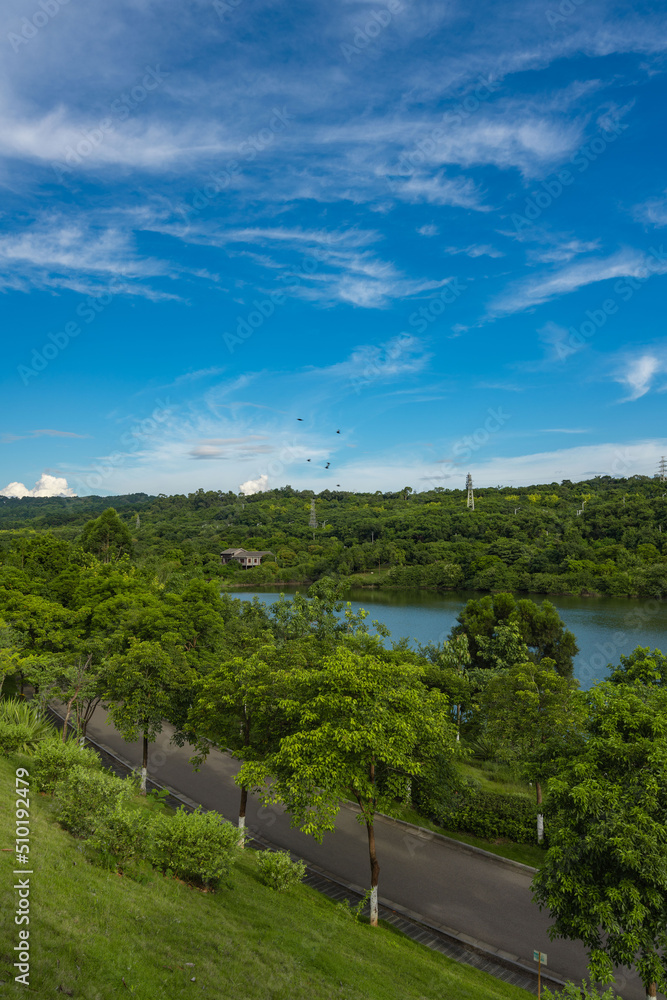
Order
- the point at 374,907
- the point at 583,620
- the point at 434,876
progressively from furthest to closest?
1. the point at 583,620
2. the point at 434,876
3. the point at 374,907

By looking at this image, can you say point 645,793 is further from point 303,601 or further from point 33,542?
point 33,542

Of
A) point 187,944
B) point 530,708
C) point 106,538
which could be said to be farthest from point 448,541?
point 187,944

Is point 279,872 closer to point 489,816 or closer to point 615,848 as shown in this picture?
point 615,848

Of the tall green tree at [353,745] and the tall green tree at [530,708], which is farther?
the tall green tree at [530,708]

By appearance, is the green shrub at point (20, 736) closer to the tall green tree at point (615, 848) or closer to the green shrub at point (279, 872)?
the green shrub at point (279, 872)

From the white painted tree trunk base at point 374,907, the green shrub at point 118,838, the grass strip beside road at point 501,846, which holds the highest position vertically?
the green shrub at point 118,838

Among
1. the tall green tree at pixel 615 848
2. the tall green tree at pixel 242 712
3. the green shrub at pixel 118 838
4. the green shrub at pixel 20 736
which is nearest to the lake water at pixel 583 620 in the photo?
the tall green tree at pixel 242 712
